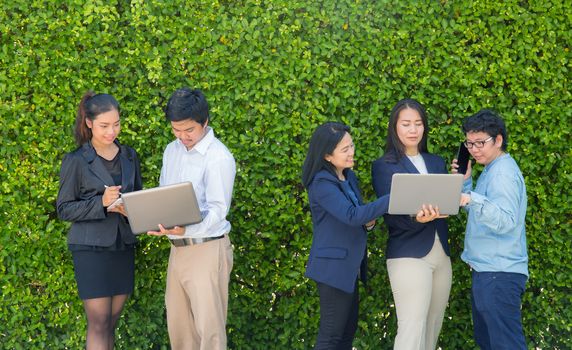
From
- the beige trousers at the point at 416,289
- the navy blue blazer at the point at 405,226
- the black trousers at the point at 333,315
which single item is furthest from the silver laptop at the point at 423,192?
the black trousers at the point at 333,315

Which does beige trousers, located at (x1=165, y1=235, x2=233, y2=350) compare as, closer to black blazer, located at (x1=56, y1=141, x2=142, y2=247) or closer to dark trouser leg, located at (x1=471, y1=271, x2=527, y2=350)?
black blazer, located at (x1=56, y1=141, x2=142, y2=247)

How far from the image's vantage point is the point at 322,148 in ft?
17.3

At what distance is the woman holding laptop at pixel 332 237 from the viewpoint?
17.1ft

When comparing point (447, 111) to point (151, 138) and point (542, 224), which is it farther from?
point (151, 138)

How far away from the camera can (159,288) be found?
20.3 feet

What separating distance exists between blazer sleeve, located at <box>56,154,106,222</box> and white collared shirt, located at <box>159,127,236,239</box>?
1.51 ft

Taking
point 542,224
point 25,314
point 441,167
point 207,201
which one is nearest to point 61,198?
point 207,201

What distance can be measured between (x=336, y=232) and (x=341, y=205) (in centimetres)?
21

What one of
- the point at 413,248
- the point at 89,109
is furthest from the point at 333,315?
the point at 89,109

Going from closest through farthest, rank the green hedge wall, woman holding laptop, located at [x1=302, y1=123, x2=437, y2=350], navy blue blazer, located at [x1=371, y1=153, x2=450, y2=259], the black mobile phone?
woman holding laptop, located at [x1=302, y1=123, x2=437, y2=350]
navy blue blazer, located at [x1=371, y1=153, x2=450, y2=259]
the black mobile phone
the green hedge wall

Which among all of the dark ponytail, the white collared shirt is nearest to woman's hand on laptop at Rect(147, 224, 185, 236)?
the white collared shirt

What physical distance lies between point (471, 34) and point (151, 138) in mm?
2196

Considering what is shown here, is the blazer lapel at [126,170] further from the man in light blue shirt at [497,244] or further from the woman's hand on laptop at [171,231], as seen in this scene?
the man in light blue shirt at [497,244]

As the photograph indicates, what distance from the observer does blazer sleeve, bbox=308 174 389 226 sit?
5086mm
